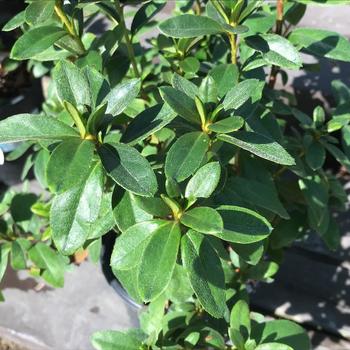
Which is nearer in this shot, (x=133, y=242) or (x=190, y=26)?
(x=133, y=242)

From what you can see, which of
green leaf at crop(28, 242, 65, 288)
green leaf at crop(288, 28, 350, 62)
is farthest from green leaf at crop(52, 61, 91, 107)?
green leaf at crop(28, 242, 65, 288)

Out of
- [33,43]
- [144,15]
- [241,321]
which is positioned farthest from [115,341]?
[144,15]

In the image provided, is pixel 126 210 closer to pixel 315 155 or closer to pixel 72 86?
pixel 72 86

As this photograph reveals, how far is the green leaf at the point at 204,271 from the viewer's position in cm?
94

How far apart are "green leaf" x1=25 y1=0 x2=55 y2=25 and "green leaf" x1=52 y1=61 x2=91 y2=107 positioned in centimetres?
13

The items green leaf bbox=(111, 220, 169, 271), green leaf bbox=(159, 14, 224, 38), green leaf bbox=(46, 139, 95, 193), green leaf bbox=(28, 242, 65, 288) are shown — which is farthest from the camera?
green leaf bbox=(28, 242, 65, 288)

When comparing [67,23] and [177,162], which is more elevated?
[67,23]

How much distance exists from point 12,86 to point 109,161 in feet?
6.31

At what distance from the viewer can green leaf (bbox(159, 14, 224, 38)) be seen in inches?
45.0

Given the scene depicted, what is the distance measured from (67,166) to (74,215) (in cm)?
13

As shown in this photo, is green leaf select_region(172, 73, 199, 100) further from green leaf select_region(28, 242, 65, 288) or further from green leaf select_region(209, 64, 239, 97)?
green leaf select_region(28, 242, 65, 288)

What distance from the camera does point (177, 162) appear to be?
981 millimetres

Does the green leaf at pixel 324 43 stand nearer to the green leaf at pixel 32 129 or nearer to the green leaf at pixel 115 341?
the green leaf at pixel 32 129

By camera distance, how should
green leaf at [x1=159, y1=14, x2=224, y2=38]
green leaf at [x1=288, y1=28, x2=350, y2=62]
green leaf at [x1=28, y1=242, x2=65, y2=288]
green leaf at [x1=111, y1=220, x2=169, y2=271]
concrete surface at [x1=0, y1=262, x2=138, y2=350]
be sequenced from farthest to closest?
concrete surface at [x1=0, y1=262, x2=138, y2=350], green leaf at [x1=28, y1=242, x2=65, y2=288], green leaf at [x1=288, y1=28, x2=350, y2=62], green leaf at [x1=159, y1=14, x2=224, y2=38], green leaf at [x1=111, y1=220, x2=169, y2=271]
